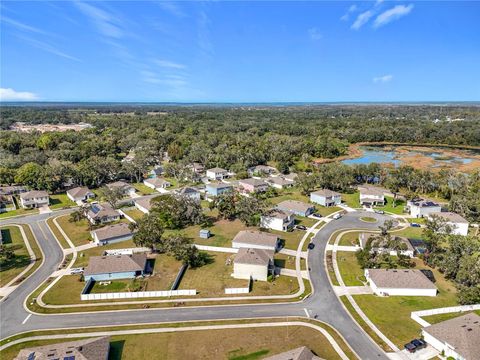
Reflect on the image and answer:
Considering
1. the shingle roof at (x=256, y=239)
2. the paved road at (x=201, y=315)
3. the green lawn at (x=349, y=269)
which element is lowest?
the green lawn at (x=349, y=269)

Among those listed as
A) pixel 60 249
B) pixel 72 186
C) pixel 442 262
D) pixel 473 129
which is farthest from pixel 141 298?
pixel 473 129

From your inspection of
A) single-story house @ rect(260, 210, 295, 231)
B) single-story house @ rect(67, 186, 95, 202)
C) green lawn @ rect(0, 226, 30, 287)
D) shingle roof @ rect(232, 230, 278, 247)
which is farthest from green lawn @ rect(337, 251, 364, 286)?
single-story house @ rect(67, 186, 95, 202)

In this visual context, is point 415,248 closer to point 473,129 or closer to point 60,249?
point 60,249

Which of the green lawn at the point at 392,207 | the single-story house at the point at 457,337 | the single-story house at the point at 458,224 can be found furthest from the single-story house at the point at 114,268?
the green lawn at the point at 392,207

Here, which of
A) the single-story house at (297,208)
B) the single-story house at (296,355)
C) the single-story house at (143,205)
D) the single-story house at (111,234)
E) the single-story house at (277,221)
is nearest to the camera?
the single-story house at (296,355)

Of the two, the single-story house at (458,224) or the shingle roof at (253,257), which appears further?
the single-story house at (458,224)

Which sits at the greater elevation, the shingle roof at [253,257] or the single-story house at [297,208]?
the shingle roof at [253,257]

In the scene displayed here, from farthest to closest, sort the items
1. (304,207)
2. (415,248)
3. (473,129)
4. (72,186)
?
(473,129) < (72,186) < (304,207) < (415,248)

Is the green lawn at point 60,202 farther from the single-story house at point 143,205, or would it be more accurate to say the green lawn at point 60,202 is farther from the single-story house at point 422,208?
the single-story house at point 422,208
